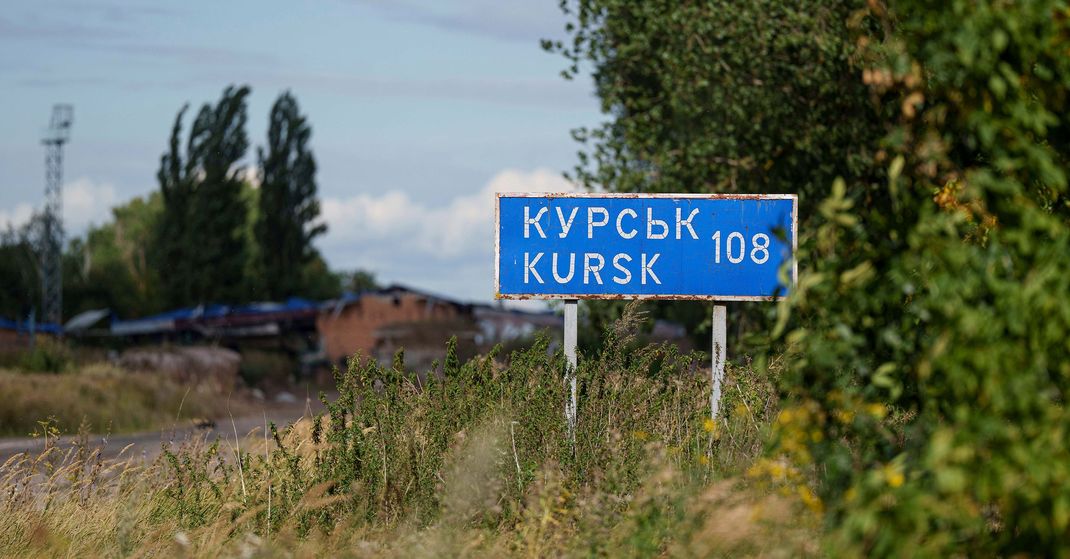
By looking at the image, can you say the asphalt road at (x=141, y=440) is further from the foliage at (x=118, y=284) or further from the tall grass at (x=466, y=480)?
the foliage at (x=118, y=284)

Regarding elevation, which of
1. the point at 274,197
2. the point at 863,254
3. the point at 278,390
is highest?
the point at 274,197

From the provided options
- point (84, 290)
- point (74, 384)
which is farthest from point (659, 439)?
point (84, 290)

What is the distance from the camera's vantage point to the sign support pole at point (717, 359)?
34.6 feet

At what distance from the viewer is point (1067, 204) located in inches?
263

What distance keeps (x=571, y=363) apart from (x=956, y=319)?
19.2 ft

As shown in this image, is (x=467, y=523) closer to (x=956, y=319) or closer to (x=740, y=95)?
(x=956, y=319)

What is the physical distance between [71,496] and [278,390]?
39323mm

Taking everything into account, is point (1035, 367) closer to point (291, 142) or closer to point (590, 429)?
point (590, 429)

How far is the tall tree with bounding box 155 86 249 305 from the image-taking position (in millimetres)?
57844

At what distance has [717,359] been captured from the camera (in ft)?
36.3

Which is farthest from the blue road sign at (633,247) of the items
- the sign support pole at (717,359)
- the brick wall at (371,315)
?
the brick wall at (371,315)

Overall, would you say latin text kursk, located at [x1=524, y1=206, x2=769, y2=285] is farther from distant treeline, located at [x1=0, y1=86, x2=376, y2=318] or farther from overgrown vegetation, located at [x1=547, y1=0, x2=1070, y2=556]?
distant treeline, located at [x1=0, y1=86, x2=376, y2=318]

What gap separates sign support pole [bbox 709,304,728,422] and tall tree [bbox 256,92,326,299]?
168 ft

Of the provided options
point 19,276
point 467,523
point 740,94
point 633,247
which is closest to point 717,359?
point 633,247
